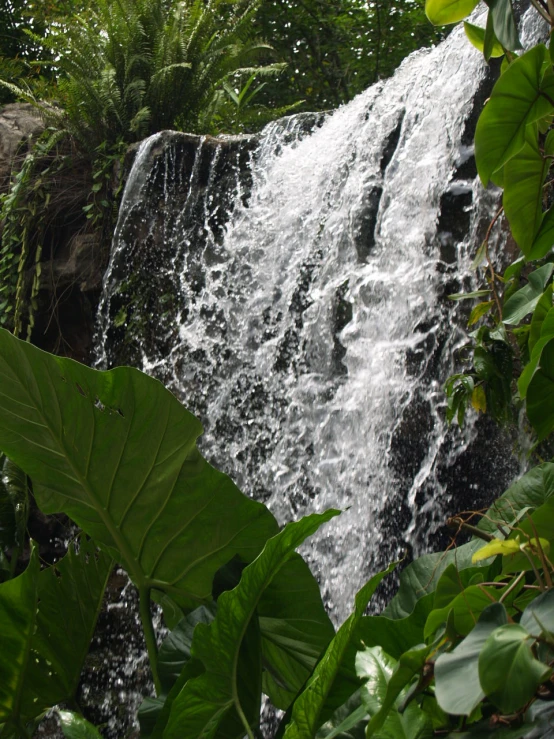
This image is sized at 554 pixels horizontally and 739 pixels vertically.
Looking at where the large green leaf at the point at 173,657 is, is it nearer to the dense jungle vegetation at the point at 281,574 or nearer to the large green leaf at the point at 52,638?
the dense jungle vegetation at the point at 281,574

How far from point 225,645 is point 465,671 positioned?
1.58ft

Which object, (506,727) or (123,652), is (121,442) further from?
(123,652)

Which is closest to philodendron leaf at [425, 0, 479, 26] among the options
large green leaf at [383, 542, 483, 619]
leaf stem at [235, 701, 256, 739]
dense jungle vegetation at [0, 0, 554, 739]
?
dense jungle vegetation at [0, 0, 554, 739]

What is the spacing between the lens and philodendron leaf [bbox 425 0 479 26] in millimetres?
1194

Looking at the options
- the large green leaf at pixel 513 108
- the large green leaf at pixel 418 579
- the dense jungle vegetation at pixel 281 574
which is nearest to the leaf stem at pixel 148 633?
the dense jungle vegetation at pixel 281 574

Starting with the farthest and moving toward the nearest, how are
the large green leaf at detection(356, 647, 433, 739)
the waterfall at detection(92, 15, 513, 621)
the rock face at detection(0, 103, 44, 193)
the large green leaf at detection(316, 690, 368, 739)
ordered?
the rock face at detection(0, 103, 44, 193) < the waterfall at detection(92, 15, 513, 621) < the large green leaf at detection(316, 690, 368, 739) < the large green leaf at detection(356, 647, 433, 739)

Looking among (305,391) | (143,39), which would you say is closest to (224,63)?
(143,39)

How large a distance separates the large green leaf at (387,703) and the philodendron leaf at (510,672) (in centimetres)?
11

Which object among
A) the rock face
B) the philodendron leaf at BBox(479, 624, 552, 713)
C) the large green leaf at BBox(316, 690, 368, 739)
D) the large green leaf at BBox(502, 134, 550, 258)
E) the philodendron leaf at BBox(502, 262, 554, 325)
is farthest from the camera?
the rock face

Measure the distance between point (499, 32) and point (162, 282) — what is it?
2.90 metres

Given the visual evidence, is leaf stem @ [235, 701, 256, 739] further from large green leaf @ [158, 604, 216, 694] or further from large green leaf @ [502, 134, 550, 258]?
large green leaf @ [502, 134, 550, 258]

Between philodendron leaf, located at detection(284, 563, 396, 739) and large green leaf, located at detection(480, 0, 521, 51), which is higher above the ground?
large green leaf, located at detection(480, 0, 521, 51)

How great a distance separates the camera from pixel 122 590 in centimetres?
363

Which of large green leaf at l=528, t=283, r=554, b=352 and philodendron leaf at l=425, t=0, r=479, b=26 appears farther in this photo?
philodendron leaf at l=425, t=0, r=479, b=26
